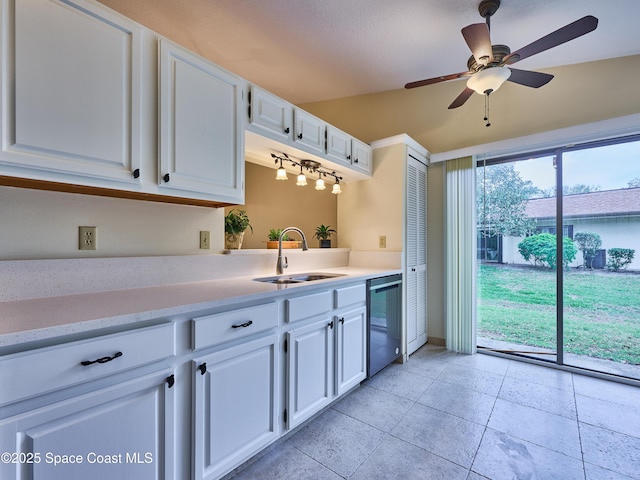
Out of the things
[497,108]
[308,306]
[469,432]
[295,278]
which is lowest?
[469,432]

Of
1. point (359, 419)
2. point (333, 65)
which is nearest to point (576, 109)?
point (333, 65)

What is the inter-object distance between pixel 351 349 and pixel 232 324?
1.10 metres

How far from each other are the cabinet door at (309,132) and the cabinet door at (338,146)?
8cm

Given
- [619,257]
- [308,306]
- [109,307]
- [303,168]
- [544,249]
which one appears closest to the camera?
[109,307]

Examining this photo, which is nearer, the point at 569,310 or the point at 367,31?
the point at 367,31

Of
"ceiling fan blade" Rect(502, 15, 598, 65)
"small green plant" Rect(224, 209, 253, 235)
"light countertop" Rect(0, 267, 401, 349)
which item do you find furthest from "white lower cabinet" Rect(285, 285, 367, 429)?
"ceiling fan blade" Rect(502, 15, 598, 65)

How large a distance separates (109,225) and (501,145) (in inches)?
127

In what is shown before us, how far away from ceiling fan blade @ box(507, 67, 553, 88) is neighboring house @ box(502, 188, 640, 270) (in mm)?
1327

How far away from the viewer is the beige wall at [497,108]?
241 cm

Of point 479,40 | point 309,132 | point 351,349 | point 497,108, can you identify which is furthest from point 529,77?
point 351,349

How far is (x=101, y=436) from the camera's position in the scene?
38.4 inches

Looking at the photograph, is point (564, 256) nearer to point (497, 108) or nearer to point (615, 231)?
point (615, 231)

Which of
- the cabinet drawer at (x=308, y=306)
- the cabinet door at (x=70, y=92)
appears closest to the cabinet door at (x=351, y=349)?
the cabinet drawer at (x=308, y=306)

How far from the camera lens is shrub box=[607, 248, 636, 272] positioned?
2453 mm
